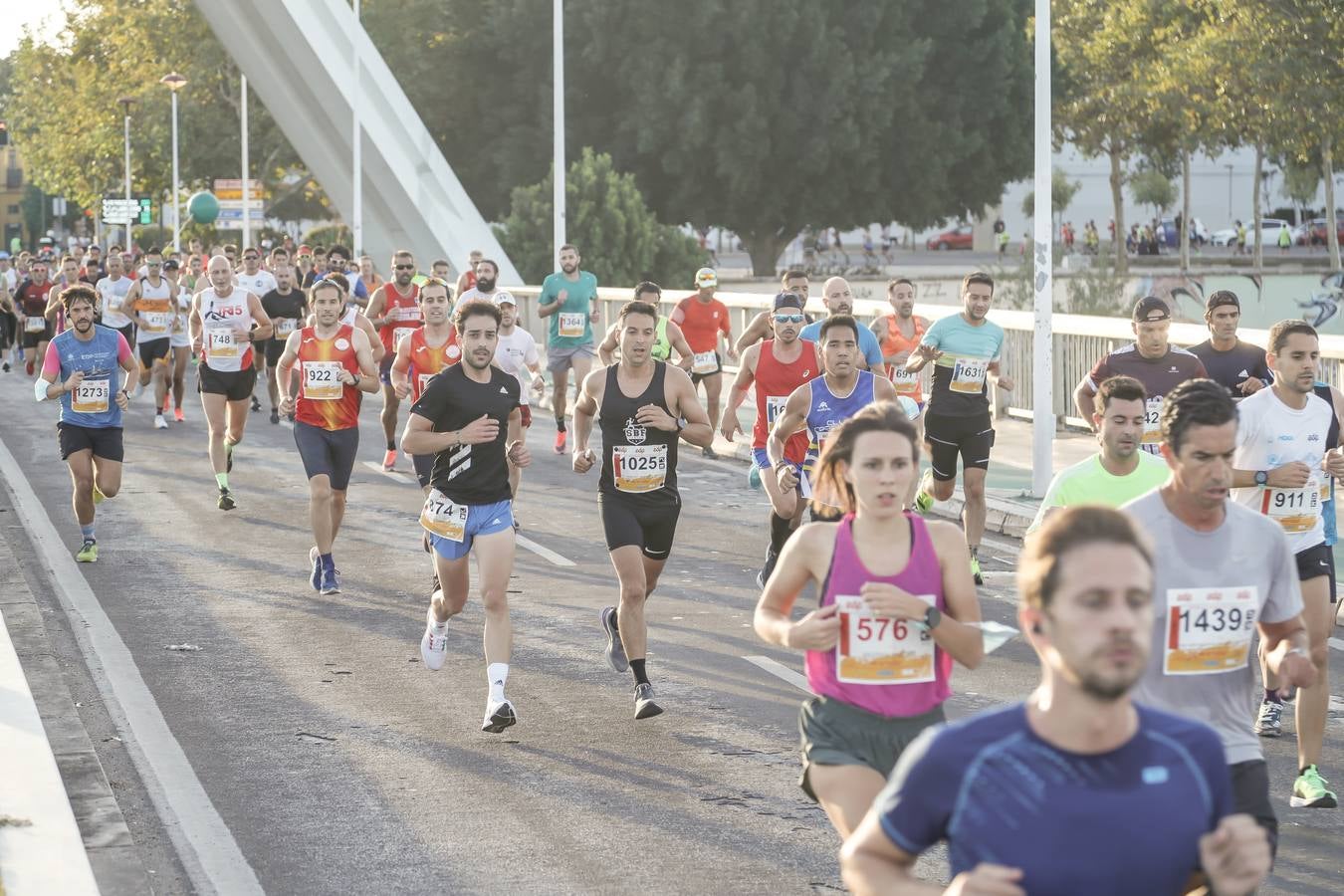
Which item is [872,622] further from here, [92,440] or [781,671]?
[92,440]

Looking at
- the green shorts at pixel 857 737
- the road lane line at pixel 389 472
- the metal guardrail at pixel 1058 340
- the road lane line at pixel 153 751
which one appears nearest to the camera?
the green shorts at pixel 857 737

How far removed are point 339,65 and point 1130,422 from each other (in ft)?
132

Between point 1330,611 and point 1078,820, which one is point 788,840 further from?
point 1078,820

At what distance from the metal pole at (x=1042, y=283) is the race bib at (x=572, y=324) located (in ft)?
19.8

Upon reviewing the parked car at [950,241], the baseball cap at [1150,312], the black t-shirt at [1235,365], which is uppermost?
the parked car at [950,241]

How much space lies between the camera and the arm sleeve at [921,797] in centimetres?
339

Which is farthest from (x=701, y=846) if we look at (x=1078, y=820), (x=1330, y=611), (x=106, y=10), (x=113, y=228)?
(x=113, y=228)

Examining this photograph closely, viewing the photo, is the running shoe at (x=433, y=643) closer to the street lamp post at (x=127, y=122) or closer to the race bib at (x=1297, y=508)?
the race bib at (x=1297, y=508)

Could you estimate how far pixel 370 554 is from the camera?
1471 centimetres

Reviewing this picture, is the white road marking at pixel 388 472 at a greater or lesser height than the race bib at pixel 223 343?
lesser

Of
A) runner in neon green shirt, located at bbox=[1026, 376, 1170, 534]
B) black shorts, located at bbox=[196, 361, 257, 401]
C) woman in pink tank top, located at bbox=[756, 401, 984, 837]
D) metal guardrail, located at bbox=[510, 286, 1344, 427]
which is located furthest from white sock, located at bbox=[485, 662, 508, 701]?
metal guardrail, located at bbox=[510, 286, 1344, 427]

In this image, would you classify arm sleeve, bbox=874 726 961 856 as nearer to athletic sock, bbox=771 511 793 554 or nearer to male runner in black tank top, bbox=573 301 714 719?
male runner in black tank top, bbox=573 301 714 719

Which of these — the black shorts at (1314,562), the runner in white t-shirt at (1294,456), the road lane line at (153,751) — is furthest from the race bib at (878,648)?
the black shorts at (1314,562)

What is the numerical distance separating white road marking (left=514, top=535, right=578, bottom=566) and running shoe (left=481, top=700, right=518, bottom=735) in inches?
203
